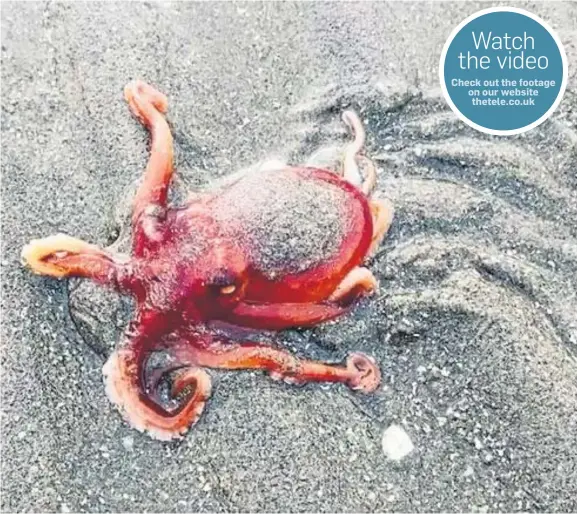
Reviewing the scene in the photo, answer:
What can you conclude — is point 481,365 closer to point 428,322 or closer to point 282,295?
point 428,322

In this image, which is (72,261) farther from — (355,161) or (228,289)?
(355,161)

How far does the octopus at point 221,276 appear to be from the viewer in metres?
2.69

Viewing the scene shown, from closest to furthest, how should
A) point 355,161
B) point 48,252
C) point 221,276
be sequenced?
1. point 221,276
2. point 48,252
3. point 355,161

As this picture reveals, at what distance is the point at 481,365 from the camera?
9.12 ft

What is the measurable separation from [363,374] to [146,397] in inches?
22.9

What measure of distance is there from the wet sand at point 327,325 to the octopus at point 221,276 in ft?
0.16

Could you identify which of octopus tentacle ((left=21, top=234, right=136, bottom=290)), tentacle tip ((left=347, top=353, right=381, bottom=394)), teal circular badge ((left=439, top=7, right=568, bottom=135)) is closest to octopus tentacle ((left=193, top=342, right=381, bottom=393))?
tentacle tip ((left=347, top=353, right=381, bottom=394))

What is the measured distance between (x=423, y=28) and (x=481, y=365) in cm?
103

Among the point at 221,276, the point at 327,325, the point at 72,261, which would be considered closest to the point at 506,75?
the point at 327,325

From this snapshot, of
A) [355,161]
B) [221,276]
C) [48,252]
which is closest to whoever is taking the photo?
[221,276]

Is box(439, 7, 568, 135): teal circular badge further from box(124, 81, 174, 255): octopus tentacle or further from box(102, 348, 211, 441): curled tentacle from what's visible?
box(102, 348, 211, 441): curled tentacle

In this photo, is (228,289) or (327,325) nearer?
(228,289)

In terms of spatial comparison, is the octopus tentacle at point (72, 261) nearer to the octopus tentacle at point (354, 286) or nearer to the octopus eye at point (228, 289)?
the octopus eye at point (228, 289)

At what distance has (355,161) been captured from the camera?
9.63 feet
